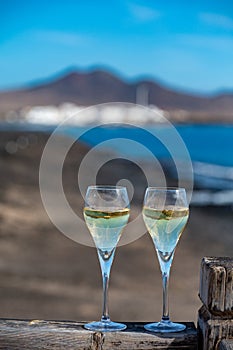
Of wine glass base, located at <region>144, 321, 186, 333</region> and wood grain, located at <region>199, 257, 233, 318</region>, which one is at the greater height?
wood grain, located at <region>199, 257, 233, 318</region>

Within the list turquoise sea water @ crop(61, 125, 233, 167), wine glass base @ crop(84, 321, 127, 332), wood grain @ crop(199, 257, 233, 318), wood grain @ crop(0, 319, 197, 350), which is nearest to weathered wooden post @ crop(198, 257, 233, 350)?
wood grain @ crop(199, 257, 233, 318)

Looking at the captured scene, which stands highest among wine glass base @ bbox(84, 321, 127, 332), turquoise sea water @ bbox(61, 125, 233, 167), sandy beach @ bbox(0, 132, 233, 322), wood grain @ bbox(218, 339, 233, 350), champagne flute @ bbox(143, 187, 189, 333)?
turquoise sea water @ bbox(61, 125, 233, 167)

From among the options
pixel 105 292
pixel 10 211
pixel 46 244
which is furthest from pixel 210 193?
pixel 105 292

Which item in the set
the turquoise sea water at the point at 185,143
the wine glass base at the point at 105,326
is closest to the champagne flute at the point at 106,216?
the wine glass base at the point at 105,326

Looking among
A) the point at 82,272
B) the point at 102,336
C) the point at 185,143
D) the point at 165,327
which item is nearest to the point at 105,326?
the point at 102,336

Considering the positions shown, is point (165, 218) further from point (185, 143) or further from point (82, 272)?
point (185, 143)

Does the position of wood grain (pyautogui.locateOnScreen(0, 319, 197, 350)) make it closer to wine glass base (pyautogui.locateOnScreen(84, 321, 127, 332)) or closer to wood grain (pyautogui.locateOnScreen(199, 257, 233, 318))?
wine glass base (pyautogui.locateOnScreen(84, 321, 127, 332))
